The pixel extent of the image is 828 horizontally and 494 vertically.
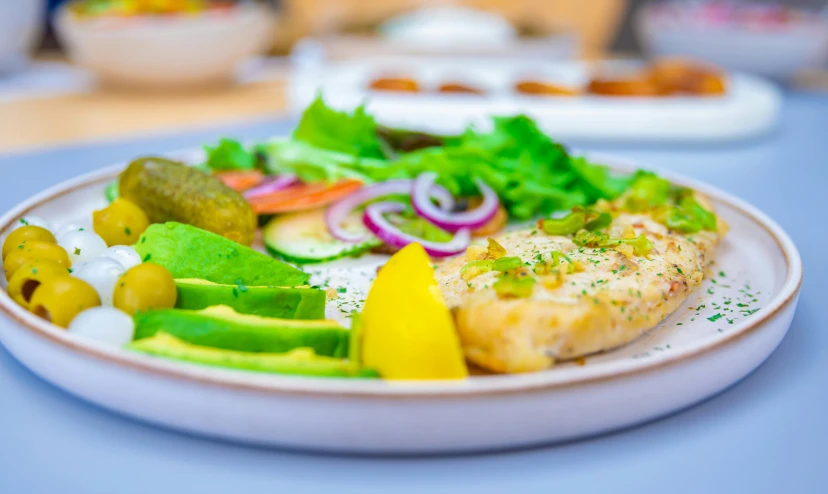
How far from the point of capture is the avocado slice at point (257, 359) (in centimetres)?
116

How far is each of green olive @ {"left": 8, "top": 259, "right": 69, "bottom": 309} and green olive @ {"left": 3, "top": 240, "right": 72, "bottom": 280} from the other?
0.08 m

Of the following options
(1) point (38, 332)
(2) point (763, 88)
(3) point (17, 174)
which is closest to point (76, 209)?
(3) point (17, 174)

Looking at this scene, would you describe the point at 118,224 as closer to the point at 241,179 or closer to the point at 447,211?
the point at 241,179

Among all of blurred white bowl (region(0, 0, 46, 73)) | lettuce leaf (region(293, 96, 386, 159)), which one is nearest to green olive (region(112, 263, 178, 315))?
lettuce leaf (region(293, 96, 386, 159))

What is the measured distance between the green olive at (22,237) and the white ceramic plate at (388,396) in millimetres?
396

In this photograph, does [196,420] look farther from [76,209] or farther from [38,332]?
[76,209]

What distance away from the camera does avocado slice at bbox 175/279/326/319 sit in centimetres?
146

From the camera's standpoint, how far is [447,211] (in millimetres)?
2242

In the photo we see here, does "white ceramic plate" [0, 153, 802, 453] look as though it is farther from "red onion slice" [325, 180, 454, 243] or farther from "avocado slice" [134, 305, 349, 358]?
"red onion slice" [325, 180, 454, 243]

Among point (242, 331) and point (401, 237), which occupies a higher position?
point (242, 331)

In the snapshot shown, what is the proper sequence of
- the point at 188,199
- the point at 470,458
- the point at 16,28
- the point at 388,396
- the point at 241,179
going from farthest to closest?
1. the point at 16,28
2. the point at 241,179
3. the point at 188,199
4. the point at 470,458
5. the point at 388,396

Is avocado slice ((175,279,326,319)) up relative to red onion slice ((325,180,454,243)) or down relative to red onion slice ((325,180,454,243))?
up

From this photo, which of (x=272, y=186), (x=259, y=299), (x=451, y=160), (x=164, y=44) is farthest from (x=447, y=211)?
(x=164, y=44)

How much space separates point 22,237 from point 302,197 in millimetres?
755
